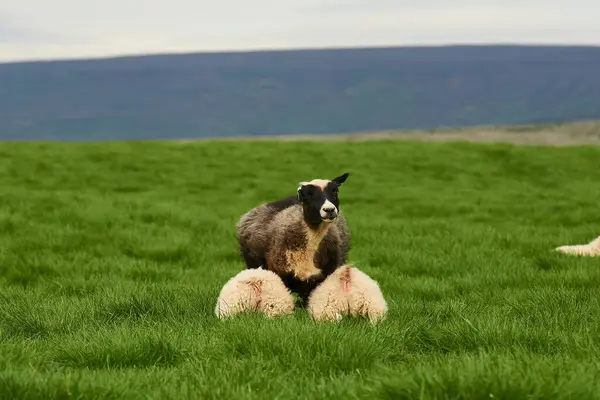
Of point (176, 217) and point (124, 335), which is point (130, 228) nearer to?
point (176, 217)

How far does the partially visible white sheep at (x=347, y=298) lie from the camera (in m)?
6.16

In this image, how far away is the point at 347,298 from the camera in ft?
20.3

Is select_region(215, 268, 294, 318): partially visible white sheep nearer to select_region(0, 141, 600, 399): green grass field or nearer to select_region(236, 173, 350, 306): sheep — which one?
select_region(0, 141, 600, 399): green grass field

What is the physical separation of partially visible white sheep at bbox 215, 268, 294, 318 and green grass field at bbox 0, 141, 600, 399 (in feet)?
0.70

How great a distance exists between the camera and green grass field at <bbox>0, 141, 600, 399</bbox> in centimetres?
408

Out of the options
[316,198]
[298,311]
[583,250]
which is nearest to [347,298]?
[298,311]

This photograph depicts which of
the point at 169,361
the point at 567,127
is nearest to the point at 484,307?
the point at 169,361

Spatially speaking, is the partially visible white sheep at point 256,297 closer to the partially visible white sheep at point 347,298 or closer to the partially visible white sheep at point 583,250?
the partially visible white sheep at point 347,298

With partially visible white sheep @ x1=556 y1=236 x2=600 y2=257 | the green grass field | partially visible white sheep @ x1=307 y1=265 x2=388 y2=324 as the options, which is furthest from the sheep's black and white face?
partially visible white sheep @ x1=556 y1=236 x2=600 y2=257

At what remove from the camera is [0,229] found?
13.1 metres

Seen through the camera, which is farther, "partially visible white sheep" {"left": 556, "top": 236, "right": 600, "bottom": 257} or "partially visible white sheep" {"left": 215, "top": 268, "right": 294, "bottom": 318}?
"partially visible white sheep" {"left": 556, "top": 236, "right": 600, "bottom": 257}

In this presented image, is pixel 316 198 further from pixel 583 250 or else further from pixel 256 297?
pixel 583 250

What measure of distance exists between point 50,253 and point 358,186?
528 inches

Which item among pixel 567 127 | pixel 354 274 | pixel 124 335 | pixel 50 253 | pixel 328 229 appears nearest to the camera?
pixel 124 335
